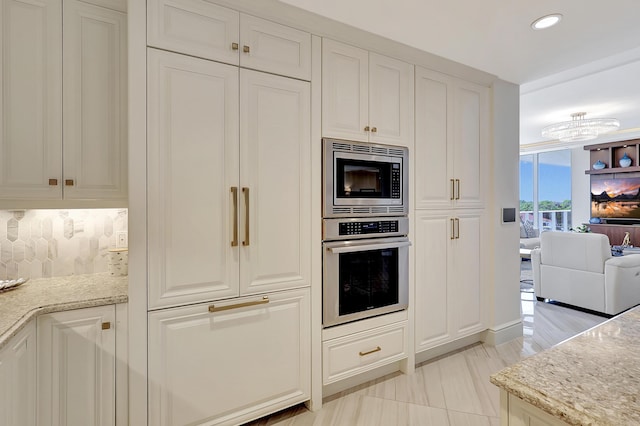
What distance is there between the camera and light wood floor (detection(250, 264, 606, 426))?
2.03 metres

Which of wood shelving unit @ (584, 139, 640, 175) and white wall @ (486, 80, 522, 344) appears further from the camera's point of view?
wood shelving unit @ (584, 139, 640, 175)

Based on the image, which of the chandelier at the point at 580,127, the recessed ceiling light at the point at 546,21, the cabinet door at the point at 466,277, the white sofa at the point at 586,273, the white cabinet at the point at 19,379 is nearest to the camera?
the white cabinet at the point at 19,379

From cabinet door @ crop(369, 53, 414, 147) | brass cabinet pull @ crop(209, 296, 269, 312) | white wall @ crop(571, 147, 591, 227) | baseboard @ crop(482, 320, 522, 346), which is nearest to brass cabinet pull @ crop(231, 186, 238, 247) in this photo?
brass cabinet pull @ crop(209, 296, 269, 312)

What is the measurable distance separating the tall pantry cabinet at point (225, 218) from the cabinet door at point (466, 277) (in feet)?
4.73

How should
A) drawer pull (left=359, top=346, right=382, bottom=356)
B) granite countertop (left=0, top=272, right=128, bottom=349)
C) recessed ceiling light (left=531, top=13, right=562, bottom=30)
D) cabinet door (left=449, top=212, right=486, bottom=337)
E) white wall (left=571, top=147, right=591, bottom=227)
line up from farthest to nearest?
white wall (left=571, top=147, right=591, bottom=227), cabinet door (left=449, top=212, right=486, bottom=337), drawer pull (left=359, top=346, right=382, bottom=356), recessed ceiling light (left=531, top=13, right=562, bottom=30), granite countertop (left=0, top=272, right=128, bottom=349)

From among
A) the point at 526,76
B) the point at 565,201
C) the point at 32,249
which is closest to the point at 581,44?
the point at 526,76

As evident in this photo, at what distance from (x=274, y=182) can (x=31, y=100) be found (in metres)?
1.25

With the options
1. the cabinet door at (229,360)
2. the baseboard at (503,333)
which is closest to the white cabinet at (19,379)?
the cabinet door at (229,360)

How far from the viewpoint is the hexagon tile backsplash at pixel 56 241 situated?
72.5 inches

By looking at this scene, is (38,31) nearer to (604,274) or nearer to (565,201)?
(604,274)

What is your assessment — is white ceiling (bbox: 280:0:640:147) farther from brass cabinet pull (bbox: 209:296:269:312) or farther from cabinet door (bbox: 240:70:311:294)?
brass cabinet pull (bbox: 209:296:269:312)

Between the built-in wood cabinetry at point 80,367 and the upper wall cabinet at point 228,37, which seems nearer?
the built-in wood cabinetry at point 80,367

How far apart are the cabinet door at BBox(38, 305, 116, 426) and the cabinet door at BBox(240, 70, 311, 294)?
2.26 ft

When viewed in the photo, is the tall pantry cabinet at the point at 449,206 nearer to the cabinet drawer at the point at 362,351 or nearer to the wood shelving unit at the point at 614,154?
the cabinet drawer at the point at 362,351
